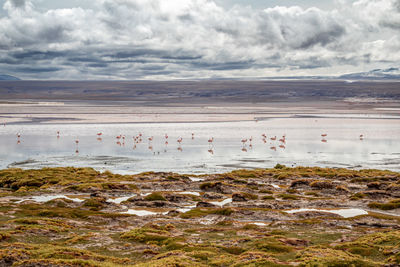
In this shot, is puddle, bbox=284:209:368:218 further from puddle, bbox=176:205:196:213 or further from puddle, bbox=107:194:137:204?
puddle, bbox=107:194:137:204

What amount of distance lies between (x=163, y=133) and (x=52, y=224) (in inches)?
2764

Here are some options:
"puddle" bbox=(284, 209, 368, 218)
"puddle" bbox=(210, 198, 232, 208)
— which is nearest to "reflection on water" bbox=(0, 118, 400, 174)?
"puddle" bbox=(210, 198, 232, 208)

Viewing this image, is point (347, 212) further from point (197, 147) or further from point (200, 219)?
point (197, 147)

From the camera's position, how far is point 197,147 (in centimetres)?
7738

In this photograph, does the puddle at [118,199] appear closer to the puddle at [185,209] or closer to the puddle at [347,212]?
the puddle at [185,209]

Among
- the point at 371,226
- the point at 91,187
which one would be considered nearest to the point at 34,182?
the point at 91,187

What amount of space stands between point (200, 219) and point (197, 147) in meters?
45.3

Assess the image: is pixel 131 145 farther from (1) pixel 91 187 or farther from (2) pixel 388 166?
(2) pixel 388 166

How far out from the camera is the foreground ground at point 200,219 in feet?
68.0

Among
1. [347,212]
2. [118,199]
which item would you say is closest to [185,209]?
[118,199]

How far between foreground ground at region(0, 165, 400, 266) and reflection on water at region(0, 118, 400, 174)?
839 cm

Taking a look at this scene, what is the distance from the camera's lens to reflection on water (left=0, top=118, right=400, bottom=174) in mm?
62000

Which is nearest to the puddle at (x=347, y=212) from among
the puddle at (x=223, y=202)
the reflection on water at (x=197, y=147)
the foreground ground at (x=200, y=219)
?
the foreground ground at (x=200, y=219)

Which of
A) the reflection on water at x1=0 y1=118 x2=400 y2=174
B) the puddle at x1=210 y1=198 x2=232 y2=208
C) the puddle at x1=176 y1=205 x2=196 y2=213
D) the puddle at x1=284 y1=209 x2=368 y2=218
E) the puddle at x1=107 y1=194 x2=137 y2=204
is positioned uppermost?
the reflection on water at x1=0 y1=118 x2=400 y2=174
